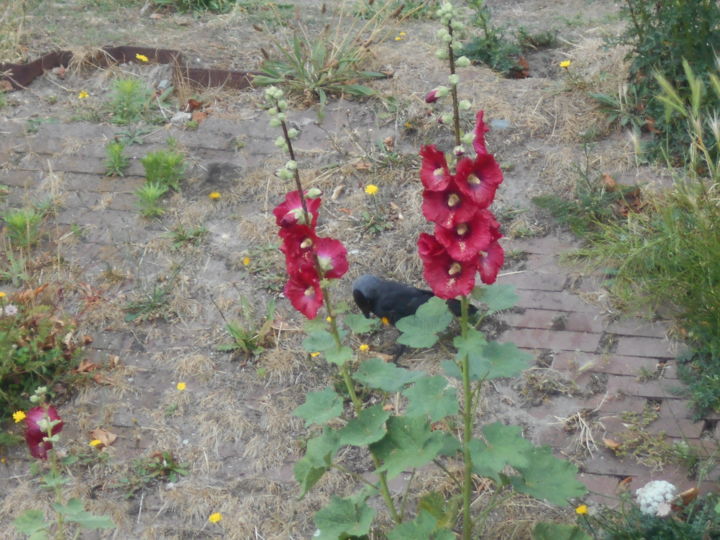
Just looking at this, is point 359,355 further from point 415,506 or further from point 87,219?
point 87,219

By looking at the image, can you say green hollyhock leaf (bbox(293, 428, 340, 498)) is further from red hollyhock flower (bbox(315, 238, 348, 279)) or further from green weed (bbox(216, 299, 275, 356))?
green weed (bbox(216, 299, 275, 356))

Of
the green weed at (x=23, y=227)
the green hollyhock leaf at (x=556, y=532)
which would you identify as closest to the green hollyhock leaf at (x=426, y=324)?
the green hollyhock leaf at (x=556, y=532)

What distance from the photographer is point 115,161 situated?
16.6 feet

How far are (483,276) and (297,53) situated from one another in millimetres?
3424

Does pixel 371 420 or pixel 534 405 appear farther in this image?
pixel 534 405

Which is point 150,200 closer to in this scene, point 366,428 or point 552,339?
point 552,339

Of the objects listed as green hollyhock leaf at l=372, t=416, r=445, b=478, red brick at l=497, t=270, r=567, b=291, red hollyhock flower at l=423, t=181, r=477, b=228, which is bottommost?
red brick at l=497, t=270, r=567, b=291

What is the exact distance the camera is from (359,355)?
396 cm

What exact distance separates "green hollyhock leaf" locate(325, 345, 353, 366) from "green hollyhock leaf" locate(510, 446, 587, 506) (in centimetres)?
58

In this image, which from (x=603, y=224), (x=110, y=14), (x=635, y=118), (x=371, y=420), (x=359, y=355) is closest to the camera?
(x=371, y=420)

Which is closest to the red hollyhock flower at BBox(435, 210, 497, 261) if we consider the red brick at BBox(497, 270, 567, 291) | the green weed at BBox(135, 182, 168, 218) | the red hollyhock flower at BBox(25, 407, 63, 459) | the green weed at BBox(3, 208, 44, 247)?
the red hollyhock flower at BBox(25, 407, 63, 459)

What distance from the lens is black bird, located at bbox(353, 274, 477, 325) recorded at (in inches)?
154

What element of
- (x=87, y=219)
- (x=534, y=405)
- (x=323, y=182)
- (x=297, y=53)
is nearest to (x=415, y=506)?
(x=534, y=405)

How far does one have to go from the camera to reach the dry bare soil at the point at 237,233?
3.53m
